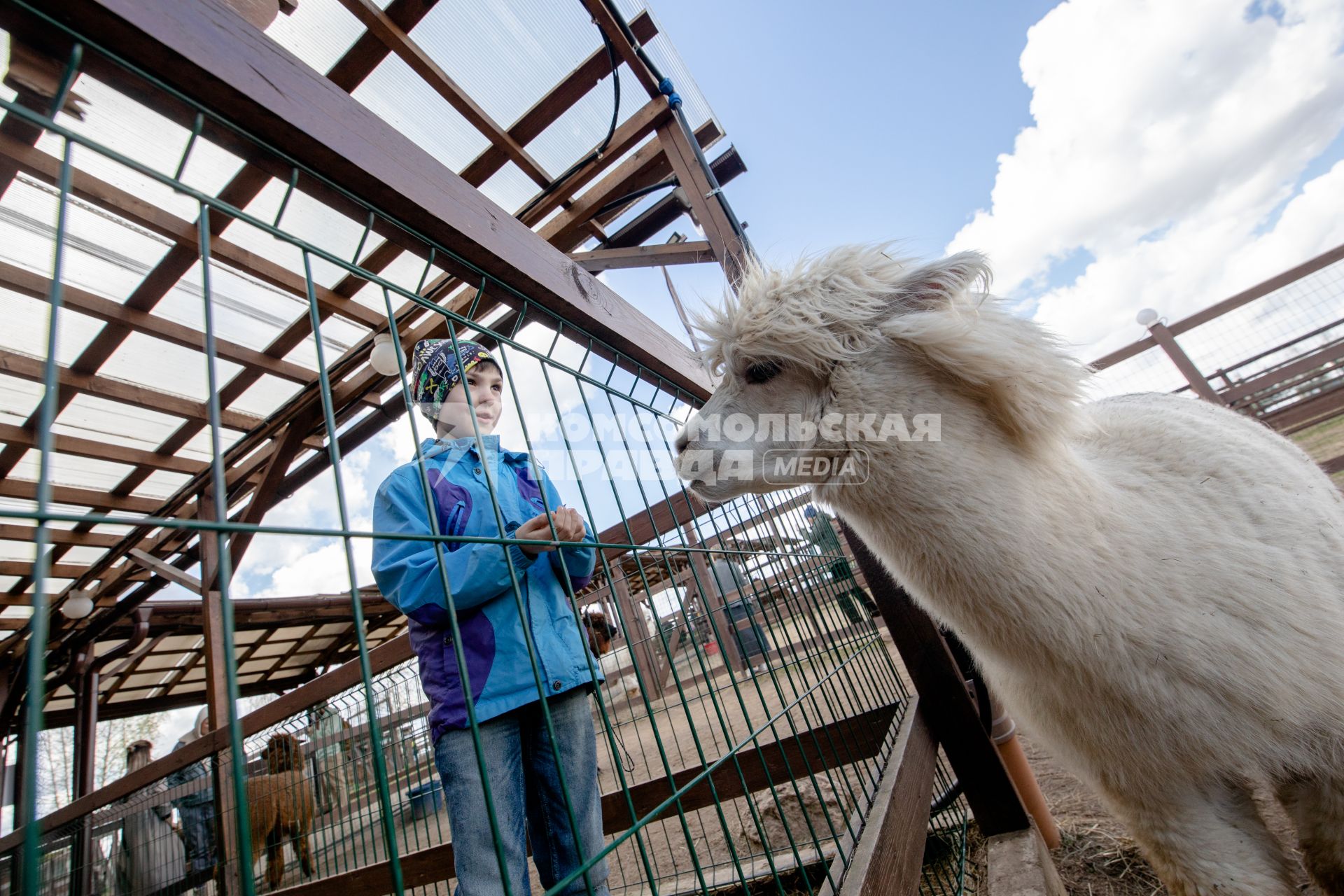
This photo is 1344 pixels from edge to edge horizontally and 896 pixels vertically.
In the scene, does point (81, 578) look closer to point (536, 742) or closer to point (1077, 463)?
point (536, 742)

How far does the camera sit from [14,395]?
155 inches

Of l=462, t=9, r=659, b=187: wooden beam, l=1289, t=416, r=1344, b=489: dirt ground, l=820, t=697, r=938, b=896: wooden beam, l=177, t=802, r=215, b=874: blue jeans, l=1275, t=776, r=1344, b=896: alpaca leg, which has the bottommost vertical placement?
l=1275, t=776, r=1344, b=896: alpaca leg

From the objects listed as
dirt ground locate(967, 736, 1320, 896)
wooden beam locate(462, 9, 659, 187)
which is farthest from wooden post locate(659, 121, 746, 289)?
dirt ground locate(967, 736, 1320, 896)

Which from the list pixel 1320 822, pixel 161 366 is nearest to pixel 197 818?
pixel 161 366

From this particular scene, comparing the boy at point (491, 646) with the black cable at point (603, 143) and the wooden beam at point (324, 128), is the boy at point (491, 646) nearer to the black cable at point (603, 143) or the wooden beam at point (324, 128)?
the wooden beam at point (324, 128)

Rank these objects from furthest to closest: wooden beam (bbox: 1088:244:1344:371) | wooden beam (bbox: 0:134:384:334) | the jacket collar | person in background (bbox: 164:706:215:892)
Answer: wooden beam (bbox: 1088:244:1344:371) < person in background (bbox: 164:706:215:892) < wooden beam (bbox: 0:134:384:334) < the jacket collar

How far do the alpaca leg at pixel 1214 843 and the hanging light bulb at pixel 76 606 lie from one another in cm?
720

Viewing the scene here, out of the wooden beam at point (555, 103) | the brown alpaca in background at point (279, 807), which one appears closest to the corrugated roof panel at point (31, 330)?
the wooden beam at point (555, 103)

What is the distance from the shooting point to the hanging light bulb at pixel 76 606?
16.9 feet

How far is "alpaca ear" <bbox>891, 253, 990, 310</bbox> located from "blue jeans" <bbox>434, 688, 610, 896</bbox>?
1.35 m

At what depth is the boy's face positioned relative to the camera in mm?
1574

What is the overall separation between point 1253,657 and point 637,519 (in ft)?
7.63

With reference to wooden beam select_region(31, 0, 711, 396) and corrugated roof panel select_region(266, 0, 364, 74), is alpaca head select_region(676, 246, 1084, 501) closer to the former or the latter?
wooden beam select_region(31, 0, 711, 396)

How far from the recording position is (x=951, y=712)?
6.95ft
